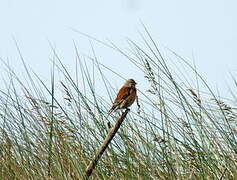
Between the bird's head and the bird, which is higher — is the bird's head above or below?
above

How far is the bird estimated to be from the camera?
2.66 m

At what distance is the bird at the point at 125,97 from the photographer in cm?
266

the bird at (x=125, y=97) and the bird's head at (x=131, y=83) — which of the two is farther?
the bird's head at (x=131, y=83)

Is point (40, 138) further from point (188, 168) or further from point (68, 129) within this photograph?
point (188, 168)

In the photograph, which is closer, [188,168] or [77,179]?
[77,179]

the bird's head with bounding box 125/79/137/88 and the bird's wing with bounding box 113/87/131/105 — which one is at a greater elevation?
the bird's head with bounding box 125/79/137/88


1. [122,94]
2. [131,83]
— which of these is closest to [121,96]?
[122,94]

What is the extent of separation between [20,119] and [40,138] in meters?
0.16

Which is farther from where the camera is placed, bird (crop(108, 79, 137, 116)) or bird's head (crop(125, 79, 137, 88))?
bird's head (crop(125, 79, 137, 88))

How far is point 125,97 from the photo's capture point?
2684mm

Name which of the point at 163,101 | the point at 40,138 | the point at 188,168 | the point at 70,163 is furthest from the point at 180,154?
the point at 40,138

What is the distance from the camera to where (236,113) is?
2.64 meters

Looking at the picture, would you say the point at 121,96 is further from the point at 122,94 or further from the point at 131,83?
the point at 131,83

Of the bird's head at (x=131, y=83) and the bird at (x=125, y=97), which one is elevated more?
the bird's head at (x=131, y=83)
